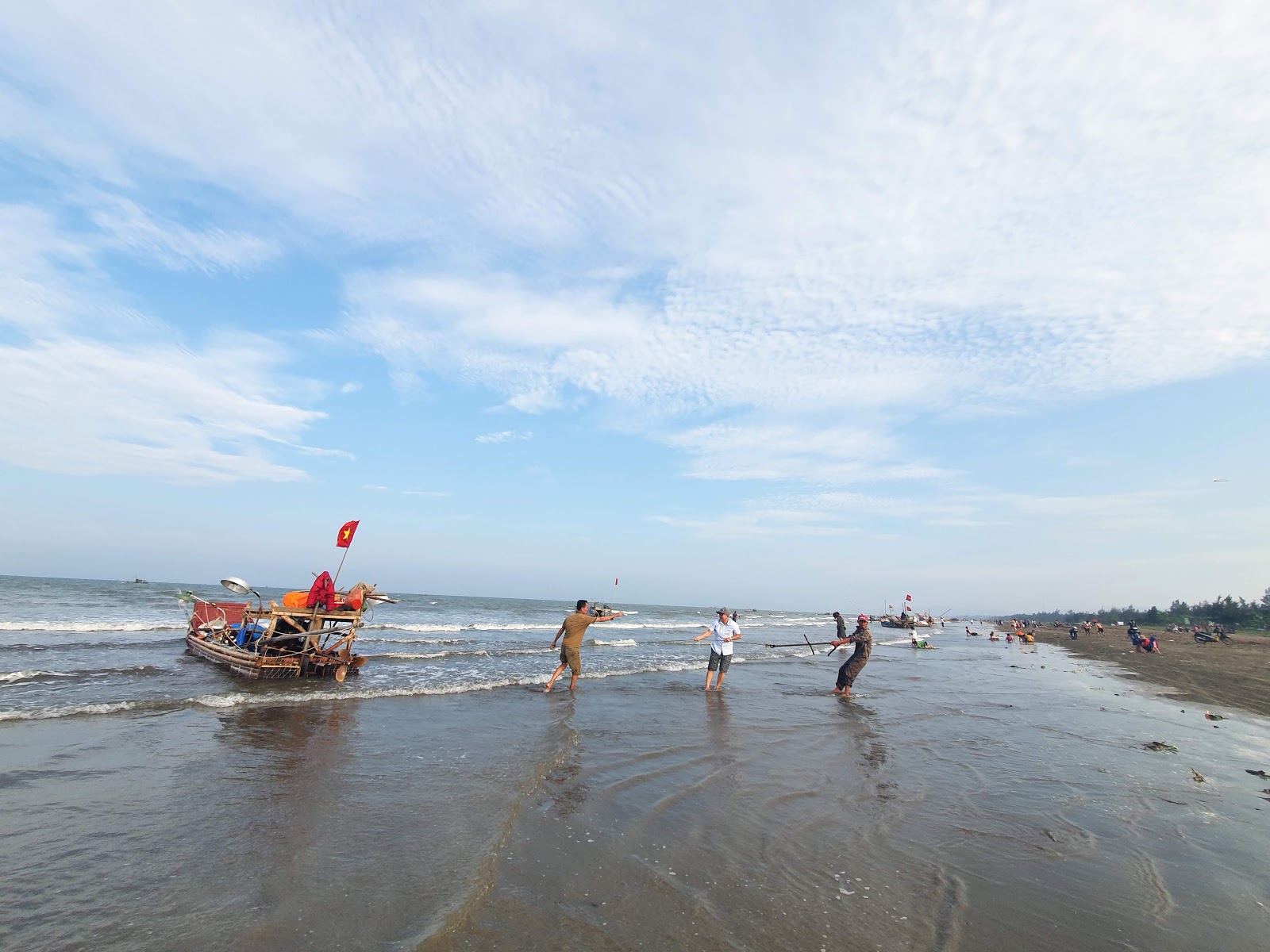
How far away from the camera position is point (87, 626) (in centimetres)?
2664

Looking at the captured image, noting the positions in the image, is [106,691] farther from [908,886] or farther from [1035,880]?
[1035,880]

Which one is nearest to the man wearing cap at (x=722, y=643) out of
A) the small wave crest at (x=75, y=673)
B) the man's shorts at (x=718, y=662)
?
the man's shorts at (x=718, y=662)

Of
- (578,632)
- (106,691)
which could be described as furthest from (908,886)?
(106,691)

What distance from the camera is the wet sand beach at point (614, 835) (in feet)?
13.5

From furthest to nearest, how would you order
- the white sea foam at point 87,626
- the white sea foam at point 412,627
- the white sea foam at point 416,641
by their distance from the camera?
the white sea foam at point 412,627, the white sea foam at point 416,641, the white sea foam at point 87,626

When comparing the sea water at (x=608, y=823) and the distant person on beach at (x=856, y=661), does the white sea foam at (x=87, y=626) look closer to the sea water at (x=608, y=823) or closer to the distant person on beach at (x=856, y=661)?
the sea water at (x=608, y=823)

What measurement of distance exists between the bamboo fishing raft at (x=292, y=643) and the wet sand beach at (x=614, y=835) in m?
4.18

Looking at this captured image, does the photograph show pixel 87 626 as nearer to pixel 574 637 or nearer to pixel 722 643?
pixel 574 637

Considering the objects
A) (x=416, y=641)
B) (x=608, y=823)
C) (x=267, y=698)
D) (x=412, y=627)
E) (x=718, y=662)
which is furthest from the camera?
(x=412, y=627)

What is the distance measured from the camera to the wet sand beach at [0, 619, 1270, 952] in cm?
412

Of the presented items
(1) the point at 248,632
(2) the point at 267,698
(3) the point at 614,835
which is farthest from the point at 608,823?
(1) the point at 248,632

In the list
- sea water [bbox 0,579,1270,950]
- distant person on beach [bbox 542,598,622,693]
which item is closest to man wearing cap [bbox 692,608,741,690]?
sea water [bbox 0,579,1270,950]

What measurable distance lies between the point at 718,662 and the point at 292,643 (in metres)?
12.0

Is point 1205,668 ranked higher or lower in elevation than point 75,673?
higher
